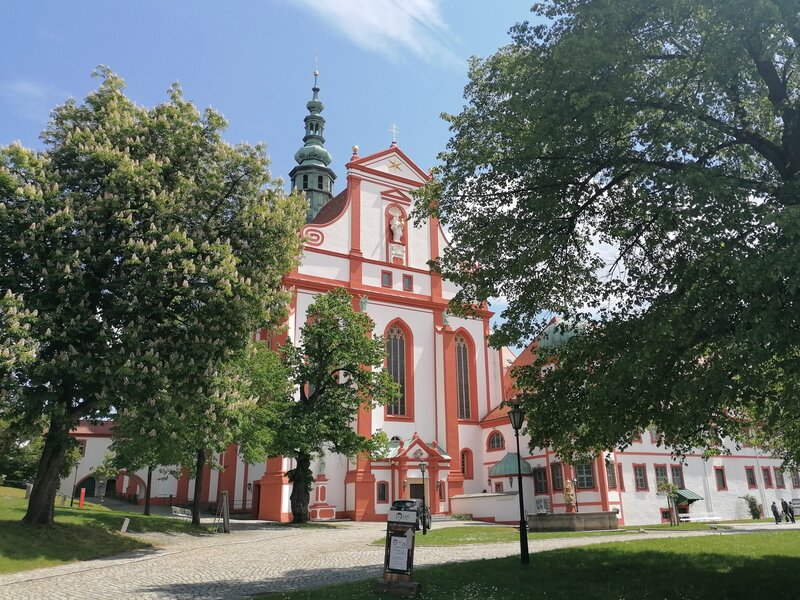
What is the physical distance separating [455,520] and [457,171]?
2501 centimetres

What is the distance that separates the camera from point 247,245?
56.4 ft

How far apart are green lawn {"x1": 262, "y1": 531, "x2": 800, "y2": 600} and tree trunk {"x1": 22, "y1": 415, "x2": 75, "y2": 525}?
924 centimetres

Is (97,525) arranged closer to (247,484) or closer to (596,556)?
(596,556)

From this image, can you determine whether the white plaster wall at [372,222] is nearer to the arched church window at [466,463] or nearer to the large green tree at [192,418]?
the arched church window at [466,463]

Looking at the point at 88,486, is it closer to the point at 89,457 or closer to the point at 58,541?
the point at 89,457

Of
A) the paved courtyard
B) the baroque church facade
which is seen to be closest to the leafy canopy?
the baroque church facade

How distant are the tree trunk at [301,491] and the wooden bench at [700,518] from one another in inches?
746

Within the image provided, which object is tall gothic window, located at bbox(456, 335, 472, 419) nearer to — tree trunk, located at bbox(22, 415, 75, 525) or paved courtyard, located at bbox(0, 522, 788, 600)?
paved courtyard, located at bbox(0, 522, 788, 600)

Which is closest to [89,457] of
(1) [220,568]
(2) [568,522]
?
(2) [568,522]

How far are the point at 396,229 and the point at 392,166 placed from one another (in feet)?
14.9

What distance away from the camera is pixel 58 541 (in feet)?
50.9

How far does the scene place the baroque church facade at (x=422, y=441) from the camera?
33.1m

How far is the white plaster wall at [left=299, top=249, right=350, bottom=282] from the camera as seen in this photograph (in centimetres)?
3712

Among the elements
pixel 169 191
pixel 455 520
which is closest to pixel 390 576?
pixel 169 191
